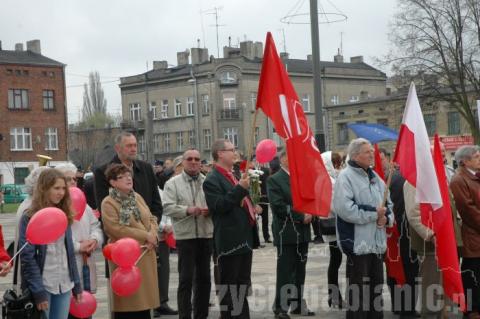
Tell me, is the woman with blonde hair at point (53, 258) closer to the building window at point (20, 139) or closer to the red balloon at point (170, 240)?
the red balloon at point (170, 240)

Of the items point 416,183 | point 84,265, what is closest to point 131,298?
point 84,265

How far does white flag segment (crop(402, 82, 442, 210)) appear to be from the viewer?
8.23 m

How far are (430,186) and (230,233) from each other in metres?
2.16

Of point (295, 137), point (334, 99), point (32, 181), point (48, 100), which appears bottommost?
point (32, 181)

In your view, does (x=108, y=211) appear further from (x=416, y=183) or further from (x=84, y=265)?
(x=416, y=183)

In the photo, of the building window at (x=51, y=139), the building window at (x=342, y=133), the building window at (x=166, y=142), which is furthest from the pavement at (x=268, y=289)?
the building window at (x=166, y=142)

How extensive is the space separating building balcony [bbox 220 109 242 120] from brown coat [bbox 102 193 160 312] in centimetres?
6843

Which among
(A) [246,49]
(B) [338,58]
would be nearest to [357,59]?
(B) [338,58]

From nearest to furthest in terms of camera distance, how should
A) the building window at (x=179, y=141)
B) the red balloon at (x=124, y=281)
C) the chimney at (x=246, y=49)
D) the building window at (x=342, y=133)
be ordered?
the red balloon at (x=124, y=281), the building window at (x=342, y=133), the chimney at (x=246, y=49), the building window at (x=179, y=141)

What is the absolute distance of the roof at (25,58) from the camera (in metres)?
70.5

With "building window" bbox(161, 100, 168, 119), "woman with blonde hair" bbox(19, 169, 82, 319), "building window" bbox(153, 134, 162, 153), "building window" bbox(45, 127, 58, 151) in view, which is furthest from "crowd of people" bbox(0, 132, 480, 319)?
"building window" bbox(153, 134, 162, 153)

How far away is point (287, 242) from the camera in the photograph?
→ 9352 millimetres

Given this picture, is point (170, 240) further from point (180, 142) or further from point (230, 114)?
point (180, 142)

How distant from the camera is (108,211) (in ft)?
25.2
